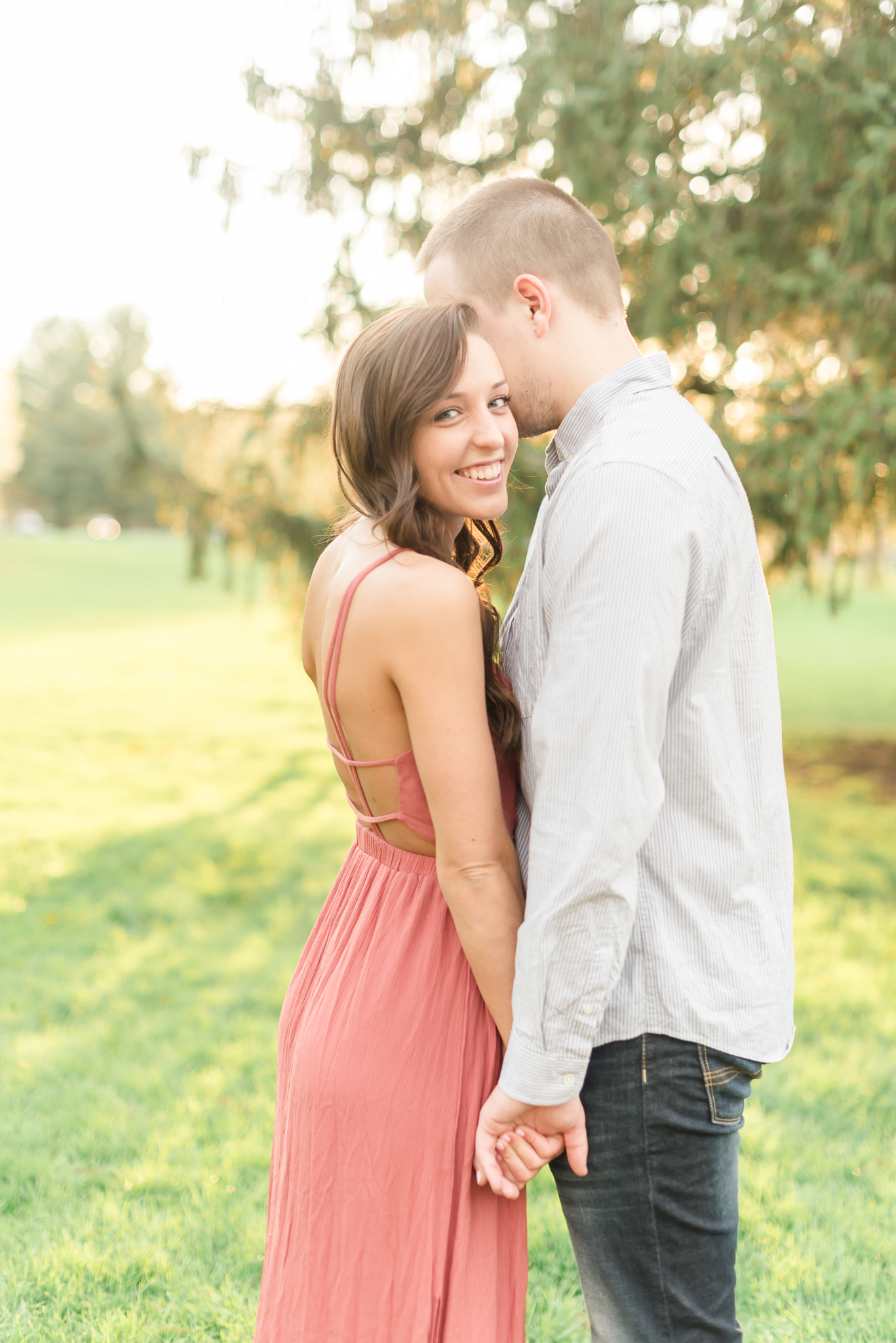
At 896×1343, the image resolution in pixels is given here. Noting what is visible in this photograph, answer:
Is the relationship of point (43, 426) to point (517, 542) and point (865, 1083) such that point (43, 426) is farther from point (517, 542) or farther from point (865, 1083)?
point (865, 1083)

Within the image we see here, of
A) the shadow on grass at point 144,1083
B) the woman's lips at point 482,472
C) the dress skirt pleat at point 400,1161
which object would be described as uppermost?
the woman's lips at point 482,472

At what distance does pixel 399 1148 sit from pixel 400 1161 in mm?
18

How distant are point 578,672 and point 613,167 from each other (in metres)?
6.03

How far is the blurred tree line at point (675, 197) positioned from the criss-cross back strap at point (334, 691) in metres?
4.02

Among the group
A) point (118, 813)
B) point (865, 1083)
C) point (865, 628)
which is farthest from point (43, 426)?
point (865, 1083)

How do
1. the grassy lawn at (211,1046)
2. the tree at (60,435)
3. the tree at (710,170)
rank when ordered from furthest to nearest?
the tree at (60,435), the tree at (710,170), the grassy lawn at (211,1046)

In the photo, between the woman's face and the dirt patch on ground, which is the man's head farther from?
the dirt patch on ground

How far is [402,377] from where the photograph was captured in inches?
61.5

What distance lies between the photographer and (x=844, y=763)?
10.1 meters

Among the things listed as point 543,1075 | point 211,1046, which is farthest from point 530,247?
point 211,1046

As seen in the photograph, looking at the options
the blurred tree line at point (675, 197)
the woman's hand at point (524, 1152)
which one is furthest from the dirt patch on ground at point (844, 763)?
the woman's hand at point (524, 1152)

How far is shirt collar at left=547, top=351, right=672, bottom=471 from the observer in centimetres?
156

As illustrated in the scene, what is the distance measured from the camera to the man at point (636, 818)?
1.35 meters

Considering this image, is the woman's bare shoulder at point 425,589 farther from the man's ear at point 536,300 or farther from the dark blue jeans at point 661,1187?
the dark blue jeans at point 661,1187
